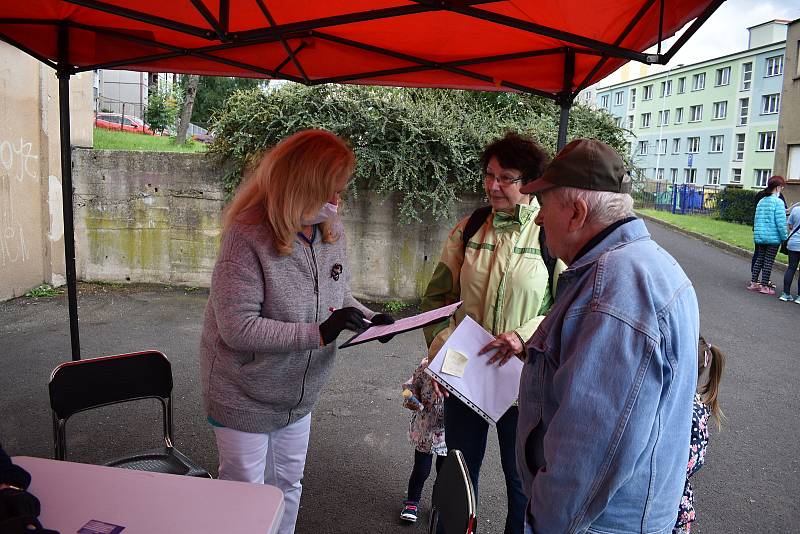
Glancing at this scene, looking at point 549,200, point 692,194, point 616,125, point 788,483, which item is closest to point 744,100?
point 692,194

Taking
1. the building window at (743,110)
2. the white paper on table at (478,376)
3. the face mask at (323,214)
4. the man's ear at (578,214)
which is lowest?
the white paper on table at (478,376)

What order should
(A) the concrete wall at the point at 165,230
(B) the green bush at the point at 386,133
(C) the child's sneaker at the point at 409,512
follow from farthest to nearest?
(A) the concrete wall at the point at 165,230 < (B) the green bush at the point at 386,133 < (C) the child's sneaker at the point at 409,512

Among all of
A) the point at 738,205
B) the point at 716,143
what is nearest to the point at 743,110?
the point at 716,143

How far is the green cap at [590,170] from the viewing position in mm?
1495

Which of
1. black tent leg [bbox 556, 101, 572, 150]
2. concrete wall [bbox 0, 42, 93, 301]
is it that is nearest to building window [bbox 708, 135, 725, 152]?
concrete wall [bbox 0, 42, 93, 301]

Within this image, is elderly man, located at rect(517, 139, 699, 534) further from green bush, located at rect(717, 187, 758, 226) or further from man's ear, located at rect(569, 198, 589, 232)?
green bush, located at rect(717, 187, 758, 226)

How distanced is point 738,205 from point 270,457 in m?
25.2

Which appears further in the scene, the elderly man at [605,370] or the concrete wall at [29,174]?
the concrete wall at [29,174]

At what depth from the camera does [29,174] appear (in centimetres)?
764

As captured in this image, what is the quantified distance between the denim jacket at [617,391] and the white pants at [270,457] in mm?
1107

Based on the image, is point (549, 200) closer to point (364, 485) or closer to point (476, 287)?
point (476, 287)

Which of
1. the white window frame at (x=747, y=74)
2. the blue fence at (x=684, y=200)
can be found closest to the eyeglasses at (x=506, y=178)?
the blue fence at (x=684, y=200)

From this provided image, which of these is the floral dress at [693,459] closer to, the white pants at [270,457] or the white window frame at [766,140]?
the white pants at [270,457]

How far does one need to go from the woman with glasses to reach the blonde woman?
1.76 feet
